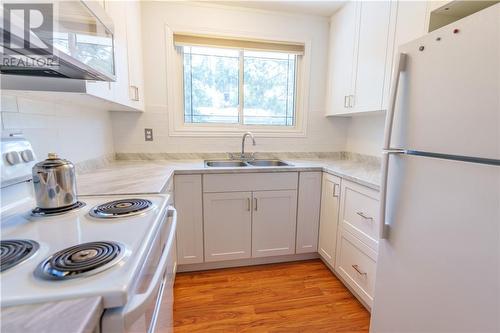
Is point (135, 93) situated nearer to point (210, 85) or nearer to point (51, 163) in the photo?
point (210, 85)

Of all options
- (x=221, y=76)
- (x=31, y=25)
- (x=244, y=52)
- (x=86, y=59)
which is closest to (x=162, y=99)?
(x=221, y=76)

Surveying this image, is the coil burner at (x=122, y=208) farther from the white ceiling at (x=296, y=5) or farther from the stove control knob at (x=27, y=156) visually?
the white ceiling at (x=296, y=5)

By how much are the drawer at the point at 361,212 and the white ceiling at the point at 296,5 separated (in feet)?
5.50

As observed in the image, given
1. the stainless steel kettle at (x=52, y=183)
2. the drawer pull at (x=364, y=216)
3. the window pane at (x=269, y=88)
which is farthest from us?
the window pane at (x=269, y=88)

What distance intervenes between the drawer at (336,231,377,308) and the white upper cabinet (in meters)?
0.99

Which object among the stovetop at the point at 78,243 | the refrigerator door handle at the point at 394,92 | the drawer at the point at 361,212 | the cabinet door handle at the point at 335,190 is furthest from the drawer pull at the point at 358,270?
the stovetop at the point at 78,243

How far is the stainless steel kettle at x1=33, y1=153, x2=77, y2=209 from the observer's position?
0.86 meters

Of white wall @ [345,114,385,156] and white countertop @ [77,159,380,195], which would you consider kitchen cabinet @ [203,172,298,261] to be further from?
white wall @ [345,114,385,156]

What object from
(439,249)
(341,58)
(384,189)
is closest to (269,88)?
(341,58)

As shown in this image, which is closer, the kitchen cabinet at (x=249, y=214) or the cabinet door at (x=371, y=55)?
the cabinet door at (x=371, y=55)

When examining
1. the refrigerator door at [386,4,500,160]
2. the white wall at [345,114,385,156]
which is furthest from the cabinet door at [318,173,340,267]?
the refrigerator door at [386,4,500,160]

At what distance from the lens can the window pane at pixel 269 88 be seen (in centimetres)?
259

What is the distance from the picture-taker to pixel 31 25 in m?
0.60

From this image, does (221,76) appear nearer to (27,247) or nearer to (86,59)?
(86,59)
